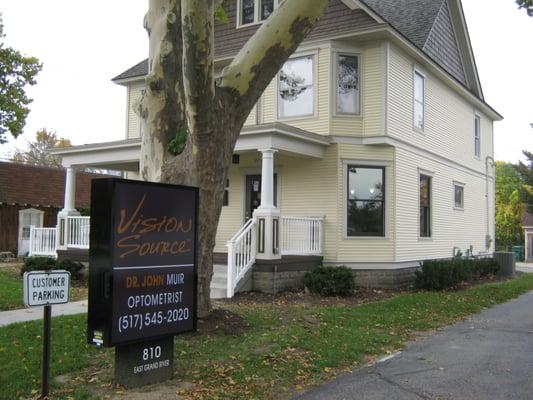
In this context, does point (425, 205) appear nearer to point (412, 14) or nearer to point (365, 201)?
point (365, 201)

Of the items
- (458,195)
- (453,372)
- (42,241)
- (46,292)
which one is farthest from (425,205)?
(46,292)

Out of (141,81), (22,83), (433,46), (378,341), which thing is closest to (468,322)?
(378,341)

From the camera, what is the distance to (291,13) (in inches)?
324

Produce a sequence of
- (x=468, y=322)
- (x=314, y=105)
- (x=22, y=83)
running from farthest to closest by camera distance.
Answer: (x=22, y=83), (x=314, y=105), (x=468, y=322)

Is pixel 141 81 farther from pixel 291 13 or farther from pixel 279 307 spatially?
pixel 291 13

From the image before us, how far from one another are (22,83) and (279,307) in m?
21.7

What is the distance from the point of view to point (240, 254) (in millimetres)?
13211

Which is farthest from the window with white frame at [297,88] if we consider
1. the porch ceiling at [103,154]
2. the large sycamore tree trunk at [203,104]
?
the large sycamore tree trunk at [203,104]

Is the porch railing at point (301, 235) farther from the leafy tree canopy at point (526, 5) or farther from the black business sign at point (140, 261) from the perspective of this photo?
the black business sign at point (140, 261)

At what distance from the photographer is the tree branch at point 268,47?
826 cm

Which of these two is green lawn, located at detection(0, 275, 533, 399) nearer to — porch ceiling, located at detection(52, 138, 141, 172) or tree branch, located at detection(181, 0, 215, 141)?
tree branch, located at detection(181, 0, 215, 141)

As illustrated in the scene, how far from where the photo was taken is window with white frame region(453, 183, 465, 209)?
2064 cm

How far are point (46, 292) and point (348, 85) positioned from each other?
39.1 ft

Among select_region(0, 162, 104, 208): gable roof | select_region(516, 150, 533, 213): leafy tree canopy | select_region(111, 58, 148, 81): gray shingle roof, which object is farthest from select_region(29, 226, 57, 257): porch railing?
select_region(516, 150, 533, 213): leafy tree canopy
